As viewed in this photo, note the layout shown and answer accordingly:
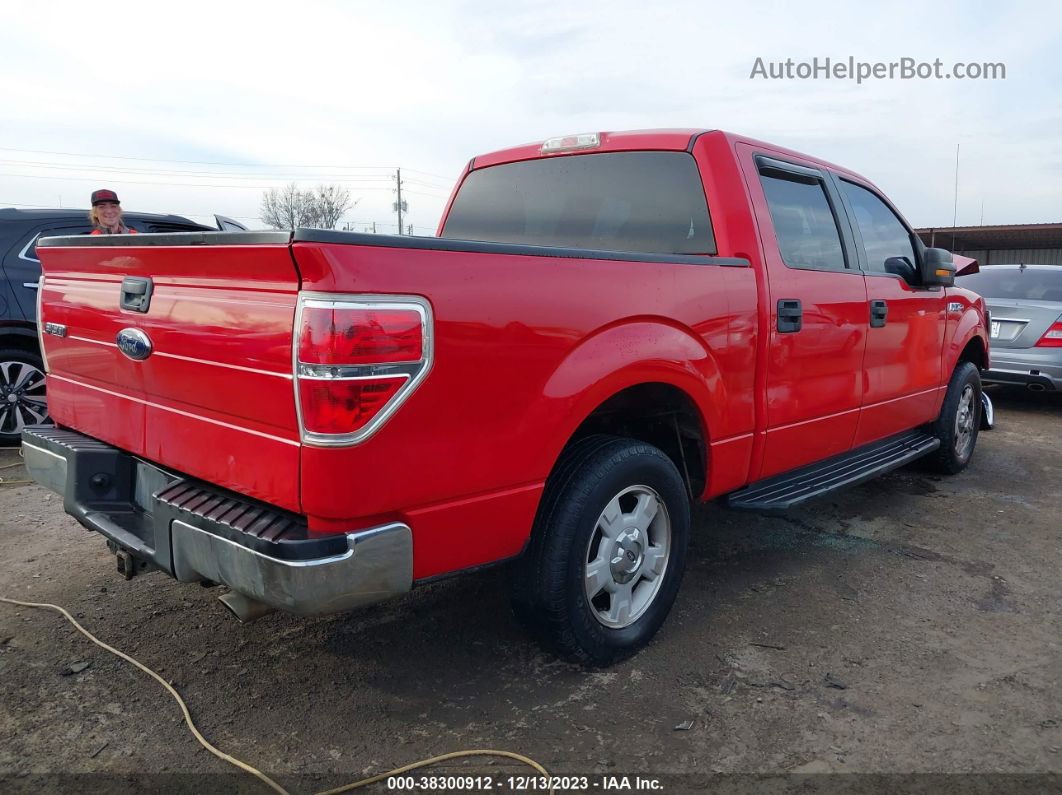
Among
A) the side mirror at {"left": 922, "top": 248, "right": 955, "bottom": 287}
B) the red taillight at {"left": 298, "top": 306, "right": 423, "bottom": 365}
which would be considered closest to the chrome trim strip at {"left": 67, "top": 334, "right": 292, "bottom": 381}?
the red taillight at {"left": 298, "top": 306, "right": 423, "bottom": 365}

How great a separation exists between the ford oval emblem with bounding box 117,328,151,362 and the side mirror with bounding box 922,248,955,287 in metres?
4.03

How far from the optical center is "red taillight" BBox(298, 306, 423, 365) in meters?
1.97

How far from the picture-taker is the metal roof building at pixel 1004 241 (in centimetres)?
2122

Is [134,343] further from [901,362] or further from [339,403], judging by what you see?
[901,362]

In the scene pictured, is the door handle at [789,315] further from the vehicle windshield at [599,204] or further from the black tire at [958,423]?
the black tire at [958,423]

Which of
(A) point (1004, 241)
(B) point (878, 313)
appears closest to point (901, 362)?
(B) point (878, 313)

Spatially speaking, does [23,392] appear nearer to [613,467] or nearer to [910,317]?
[613,467]

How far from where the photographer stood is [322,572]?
2047mm

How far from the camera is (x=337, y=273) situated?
1.97 m

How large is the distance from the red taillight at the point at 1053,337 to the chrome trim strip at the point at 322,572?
25.7 ft

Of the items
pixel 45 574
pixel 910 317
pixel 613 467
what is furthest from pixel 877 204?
pixel 45 574

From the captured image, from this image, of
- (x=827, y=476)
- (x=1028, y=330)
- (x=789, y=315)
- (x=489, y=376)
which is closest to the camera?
(x=489, y=376)

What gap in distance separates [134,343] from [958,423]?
5.18 m

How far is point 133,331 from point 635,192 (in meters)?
2.15
